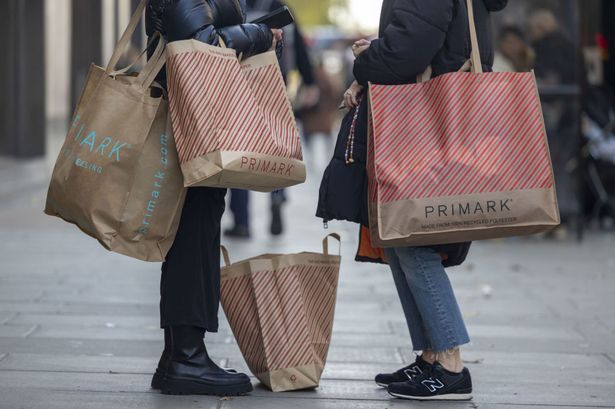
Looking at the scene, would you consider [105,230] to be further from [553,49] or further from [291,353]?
[553,49]

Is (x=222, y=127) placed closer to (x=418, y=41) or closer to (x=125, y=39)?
(x=125, y=39)

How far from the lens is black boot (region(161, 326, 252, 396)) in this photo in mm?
4102

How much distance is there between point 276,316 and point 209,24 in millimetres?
1096

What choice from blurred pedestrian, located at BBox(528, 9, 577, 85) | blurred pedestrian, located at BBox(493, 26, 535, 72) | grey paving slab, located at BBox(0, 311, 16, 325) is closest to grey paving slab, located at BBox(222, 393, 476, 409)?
grey paving slab, located at BBox(0, 311, 16, 325)

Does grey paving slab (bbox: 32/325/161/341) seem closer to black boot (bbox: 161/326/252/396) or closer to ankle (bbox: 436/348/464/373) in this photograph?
black boot (bbox: 161/326/252/396)

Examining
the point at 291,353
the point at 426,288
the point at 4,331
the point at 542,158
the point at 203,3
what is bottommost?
the point at 4,331

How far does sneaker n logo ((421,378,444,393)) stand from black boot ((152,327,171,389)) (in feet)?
3.02

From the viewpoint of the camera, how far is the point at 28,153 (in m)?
Answer: 16.5

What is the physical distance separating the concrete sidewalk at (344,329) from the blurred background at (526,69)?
121 centimetres

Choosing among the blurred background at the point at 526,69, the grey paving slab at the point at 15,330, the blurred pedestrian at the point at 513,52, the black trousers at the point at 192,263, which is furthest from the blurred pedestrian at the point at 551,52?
the black trousers at the point at 192,263

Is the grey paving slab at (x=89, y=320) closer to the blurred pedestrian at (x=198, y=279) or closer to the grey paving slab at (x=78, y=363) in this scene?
the grey paving slab at (x=78, y=363)

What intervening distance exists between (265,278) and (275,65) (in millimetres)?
793

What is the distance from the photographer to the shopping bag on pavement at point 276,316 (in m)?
4.21

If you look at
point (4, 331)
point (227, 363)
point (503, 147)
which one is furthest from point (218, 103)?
point (4, 331)
